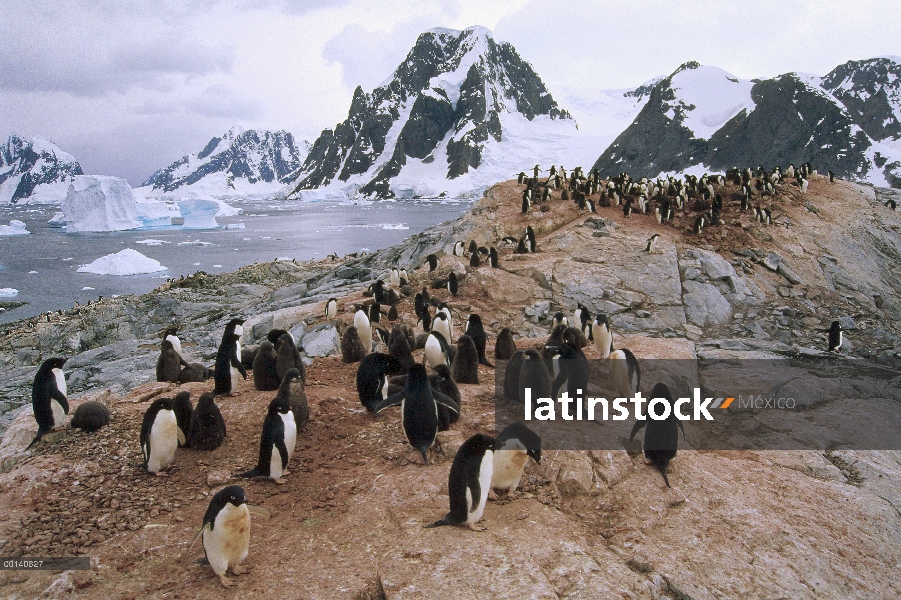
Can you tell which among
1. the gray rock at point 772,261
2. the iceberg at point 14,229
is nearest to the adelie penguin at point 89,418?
the gray rock at point 772,261

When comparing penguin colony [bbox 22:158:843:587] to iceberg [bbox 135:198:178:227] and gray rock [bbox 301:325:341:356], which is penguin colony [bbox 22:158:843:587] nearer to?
gray rock [bbox 301:325:341:356]

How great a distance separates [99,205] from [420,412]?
6791 cm

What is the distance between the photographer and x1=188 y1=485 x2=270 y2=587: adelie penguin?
13.4ft

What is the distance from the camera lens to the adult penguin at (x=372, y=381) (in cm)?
677

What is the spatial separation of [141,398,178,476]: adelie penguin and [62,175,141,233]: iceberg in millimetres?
62083

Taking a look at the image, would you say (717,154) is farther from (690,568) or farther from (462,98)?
(462,98)

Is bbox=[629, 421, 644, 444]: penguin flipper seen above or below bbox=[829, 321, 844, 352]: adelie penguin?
above

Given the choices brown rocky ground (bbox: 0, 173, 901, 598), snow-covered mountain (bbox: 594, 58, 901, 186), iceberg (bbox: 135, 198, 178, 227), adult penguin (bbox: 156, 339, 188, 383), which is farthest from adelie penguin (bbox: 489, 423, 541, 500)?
iceberg (bbox: 135, 198, 178, 227)

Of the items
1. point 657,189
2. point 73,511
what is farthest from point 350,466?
point 657,189

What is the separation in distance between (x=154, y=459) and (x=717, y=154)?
3628 inches

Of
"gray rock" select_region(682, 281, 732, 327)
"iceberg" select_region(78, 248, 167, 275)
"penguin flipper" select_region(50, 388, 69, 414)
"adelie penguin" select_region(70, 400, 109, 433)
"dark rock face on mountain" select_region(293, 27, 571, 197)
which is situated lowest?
"iceberg" select_region(78, 248, 167, 275)

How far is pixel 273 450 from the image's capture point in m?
5.39

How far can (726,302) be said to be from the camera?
15.5 metres

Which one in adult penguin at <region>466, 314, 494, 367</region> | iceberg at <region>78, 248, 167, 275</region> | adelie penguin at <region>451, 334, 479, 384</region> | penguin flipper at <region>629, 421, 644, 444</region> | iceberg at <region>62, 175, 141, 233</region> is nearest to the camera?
penguin flipper at <region>629, 421, 644, 444</region>
